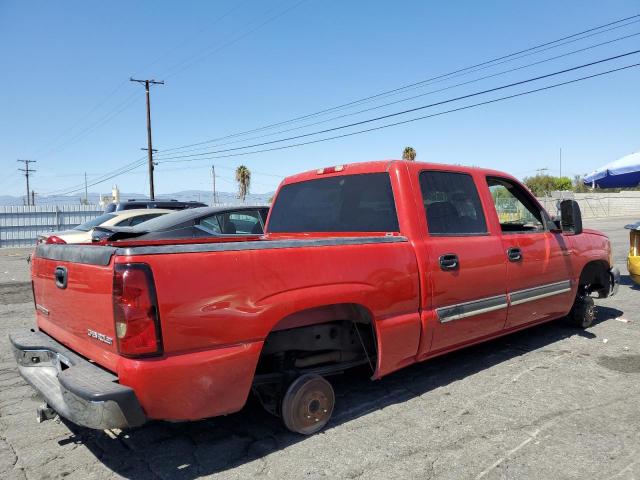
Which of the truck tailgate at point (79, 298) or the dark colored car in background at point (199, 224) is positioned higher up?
the dark colored car in background at point (199, 224)

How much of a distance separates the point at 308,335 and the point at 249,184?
Answer: 211 feet

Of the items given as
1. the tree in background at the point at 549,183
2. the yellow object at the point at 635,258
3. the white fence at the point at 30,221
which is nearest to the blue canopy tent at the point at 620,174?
the yellow object at the point at 635,258

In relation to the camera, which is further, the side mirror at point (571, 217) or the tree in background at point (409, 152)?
the tree in background at point (409, 152)

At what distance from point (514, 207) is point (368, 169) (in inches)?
78.8

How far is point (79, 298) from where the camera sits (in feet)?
9.39

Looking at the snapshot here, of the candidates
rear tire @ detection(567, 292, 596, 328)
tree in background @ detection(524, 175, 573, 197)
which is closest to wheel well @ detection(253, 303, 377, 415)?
rear tire @ detection(567, 292, 596, 328)

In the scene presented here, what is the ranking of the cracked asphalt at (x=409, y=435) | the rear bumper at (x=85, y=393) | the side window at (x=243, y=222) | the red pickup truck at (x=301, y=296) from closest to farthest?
the rear bumper at (x=85, y=393), the red pickup truck at (x=301, y=296), the cracked asphalt at (x=409, y=435), the side window at (x=243, y=222)

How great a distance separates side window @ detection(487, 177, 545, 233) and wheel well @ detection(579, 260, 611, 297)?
1.09m

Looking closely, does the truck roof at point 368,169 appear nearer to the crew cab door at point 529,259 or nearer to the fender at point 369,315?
the crew cab door at point 529,259

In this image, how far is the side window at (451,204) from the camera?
3951mm

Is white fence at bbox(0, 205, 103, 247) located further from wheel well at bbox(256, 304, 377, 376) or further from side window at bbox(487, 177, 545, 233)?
wheel well at bbox(256, 304, 377, 376)

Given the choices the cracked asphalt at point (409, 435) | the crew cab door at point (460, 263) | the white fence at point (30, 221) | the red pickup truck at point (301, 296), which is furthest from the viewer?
the white fence at point (30, 221)

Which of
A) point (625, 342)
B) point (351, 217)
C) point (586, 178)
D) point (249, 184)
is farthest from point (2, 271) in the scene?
point (249, 184)

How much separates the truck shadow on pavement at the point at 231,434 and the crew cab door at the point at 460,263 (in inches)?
20.7
